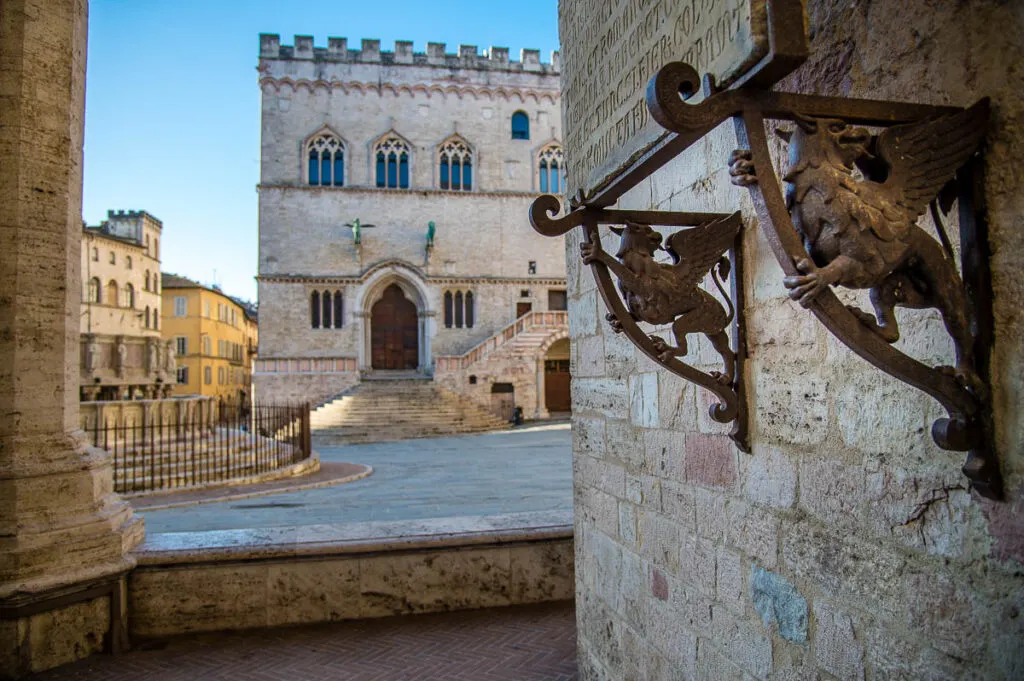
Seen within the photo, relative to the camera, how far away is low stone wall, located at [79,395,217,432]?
1156cm

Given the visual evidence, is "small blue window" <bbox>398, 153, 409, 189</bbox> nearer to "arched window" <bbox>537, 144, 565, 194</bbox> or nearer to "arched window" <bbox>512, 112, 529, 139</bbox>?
"arched window" <bbox>512, 112, 529, 139</bbox>

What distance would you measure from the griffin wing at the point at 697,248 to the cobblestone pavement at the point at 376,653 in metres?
2.73

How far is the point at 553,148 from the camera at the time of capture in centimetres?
3008

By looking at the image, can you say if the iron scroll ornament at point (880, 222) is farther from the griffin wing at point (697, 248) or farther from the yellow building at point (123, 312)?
the yellow building at point (123, 312)

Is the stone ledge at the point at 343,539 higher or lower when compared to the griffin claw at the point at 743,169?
lower

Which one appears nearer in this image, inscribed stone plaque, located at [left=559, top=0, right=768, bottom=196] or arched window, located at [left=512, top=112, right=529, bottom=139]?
inscribed stone plaque, located at [left=559, top=0, right=768, bottom=196]

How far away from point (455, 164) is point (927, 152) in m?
29.3

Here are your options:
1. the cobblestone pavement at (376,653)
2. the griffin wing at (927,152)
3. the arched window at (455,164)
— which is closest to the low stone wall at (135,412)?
the cobblestone pavement at (376,653)

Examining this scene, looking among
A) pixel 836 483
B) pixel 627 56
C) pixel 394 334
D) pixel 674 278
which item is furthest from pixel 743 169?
pixel 394 334

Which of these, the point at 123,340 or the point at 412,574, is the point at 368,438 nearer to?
the point at 123,340

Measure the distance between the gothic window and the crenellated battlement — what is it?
32.6 ft

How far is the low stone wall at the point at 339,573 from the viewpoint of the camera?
4.42 meters

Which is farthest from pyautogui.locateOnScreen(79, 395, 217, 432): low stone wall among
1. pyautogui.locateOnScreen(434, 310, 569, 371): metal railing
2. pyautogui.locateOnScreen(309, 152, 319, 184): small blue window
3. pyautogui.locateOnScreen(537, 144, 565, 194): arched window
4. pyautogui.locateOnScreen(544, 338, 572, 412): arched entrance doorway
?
pyautogui.locateOnScreen(537, 144, 565, 194): arched window

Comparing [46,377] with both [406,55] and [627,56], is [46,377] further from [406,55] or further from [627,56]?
[406,55]
